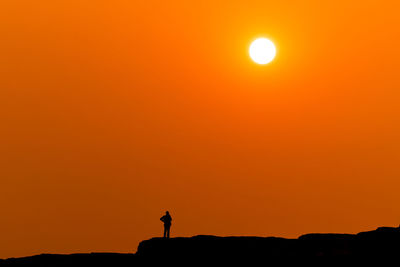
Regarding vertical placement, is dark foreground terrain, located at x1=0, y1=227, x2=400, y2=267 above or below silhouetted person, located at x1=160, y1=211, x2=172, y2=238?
below

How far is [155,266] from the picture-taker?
110ft

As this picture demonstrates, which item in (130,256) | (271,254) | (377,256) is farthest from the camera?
(130,256)

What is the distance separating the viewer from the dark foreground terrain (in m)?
30.0

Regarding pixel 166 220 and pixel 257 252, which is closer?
pixel 257 252

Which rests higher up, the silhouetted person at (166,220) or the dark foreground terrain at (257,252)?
the silhouetted person at (166,220)

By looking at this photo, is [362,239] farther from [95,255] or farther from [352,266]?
[95,255]

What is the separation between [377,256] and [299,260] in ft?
12.5

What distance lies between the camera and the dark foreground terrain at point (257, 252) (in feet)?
98.5

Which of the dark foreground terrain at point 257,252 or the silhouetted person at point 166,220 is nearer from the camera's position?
the dark foreground terrain at point 257,252

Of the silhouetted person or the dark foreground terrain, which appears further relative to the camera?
the silhouetted person

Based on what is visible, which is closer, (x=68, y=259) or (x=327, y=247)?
(x=327, y=247)

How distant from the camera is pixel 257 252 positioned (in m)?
32.5

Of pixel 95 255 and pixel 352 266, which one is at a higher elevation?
pixel 95 255

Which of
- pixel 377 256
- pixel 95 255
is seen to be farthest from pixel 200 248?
pixel 377 256
